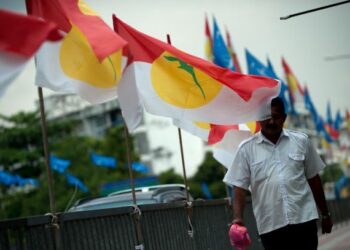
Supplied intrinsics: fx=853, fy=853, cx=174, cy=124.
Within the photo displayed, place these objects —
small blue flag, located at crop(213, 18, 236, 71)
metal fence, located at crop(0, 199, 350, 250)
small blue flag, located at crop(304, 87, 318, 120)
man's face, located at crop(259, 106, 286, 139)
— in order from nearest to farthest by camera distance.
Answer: metal fence, located at crop(0, 199, 350, 250), man's face, located at crop(259, 106, 286, 139), small blue flag, located at crop(213, 18, 236, 71), small blue flag, located at crop(304, 87, 318, 120)

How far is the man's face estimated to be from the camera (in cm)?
731

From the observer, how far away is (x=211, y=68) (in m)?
8.95

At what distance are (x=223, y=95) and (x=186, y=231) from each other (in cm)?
190

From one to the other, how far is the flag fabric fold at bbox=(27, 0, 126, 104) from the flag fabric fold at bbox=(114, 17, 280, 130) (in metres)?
1.16

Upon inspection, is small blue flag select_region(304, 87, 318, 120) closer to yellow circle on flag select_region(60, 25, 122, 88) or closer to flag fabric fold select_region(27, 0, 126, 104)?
flag fabric fold select_region(27, 0, 126, 104)

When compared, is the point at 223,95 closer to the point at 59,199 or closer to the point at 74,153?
the point at 59,199

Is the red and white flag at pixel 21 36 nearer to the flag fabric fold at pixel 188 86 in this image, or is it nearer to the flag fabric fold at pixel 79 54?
the flag fabric fold at pixel 79 54

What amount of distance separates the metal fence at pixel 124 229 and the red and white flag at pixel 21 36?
51.1 inches

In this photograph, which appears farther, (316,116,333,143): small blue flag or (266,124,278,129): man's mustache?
(316,116,333,143): small blue flag

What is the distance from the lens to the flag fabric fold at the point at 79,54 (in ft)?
22.7

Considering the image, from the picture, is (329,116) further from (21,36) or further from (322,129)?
(21,36)

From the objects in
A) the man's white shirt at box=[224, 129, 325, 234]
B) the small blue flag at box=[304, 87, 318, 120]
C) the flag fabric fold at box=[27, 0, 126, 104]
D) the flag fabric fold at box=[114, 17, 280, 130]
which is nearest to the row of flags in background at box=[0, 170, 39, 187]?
the small blue flag at box=[304, 87, 318, 120]

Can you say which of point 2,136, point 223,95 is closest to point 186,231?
point 223,95

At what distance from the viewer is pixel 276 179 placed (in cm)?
722
